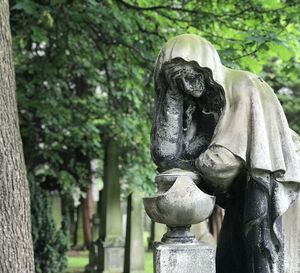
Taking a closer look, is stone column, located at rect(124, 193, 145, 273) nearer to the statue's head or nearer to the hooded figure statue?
the hooded figure statue

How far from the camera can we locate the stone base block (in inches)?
85.3

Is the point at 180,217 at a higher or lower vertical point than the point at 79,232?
higher

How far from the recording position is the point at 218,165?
2162 millimetres

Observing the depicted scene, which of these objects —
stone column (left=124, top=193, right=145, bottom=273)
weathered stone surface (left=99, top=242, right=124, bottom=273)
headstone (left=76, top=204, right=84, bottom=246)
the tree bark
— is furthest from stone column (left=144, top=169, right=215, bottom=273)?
headstone (left=76, top=204, right=84, bottom=246)

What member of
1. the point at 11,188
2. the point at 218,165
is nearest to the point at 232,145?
the point at 218,165

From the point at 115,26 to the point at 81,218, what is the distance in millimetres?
12737

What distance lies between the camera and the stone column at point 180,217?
6.95ft

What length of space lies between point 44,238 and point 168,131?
6.89m

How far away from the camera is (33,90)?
10070 mm

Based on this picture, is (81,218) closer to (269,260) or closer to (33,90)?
(33,90)

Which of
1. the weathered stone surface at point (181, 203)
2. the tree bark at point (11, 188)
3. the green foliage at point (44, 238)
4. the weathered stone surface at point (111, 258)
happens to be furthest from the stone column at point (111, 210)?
the weathered stone surface at point (181, 203)

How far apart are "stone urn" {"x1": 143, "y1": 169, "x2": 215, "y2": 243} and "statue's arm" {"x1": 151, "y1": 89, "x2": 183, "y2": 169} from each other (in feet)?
0.44

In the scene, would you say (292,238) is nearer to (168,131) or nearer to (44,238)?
(168,131)

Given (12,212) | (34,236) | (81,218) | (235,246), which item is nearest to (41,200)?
(34,236)
